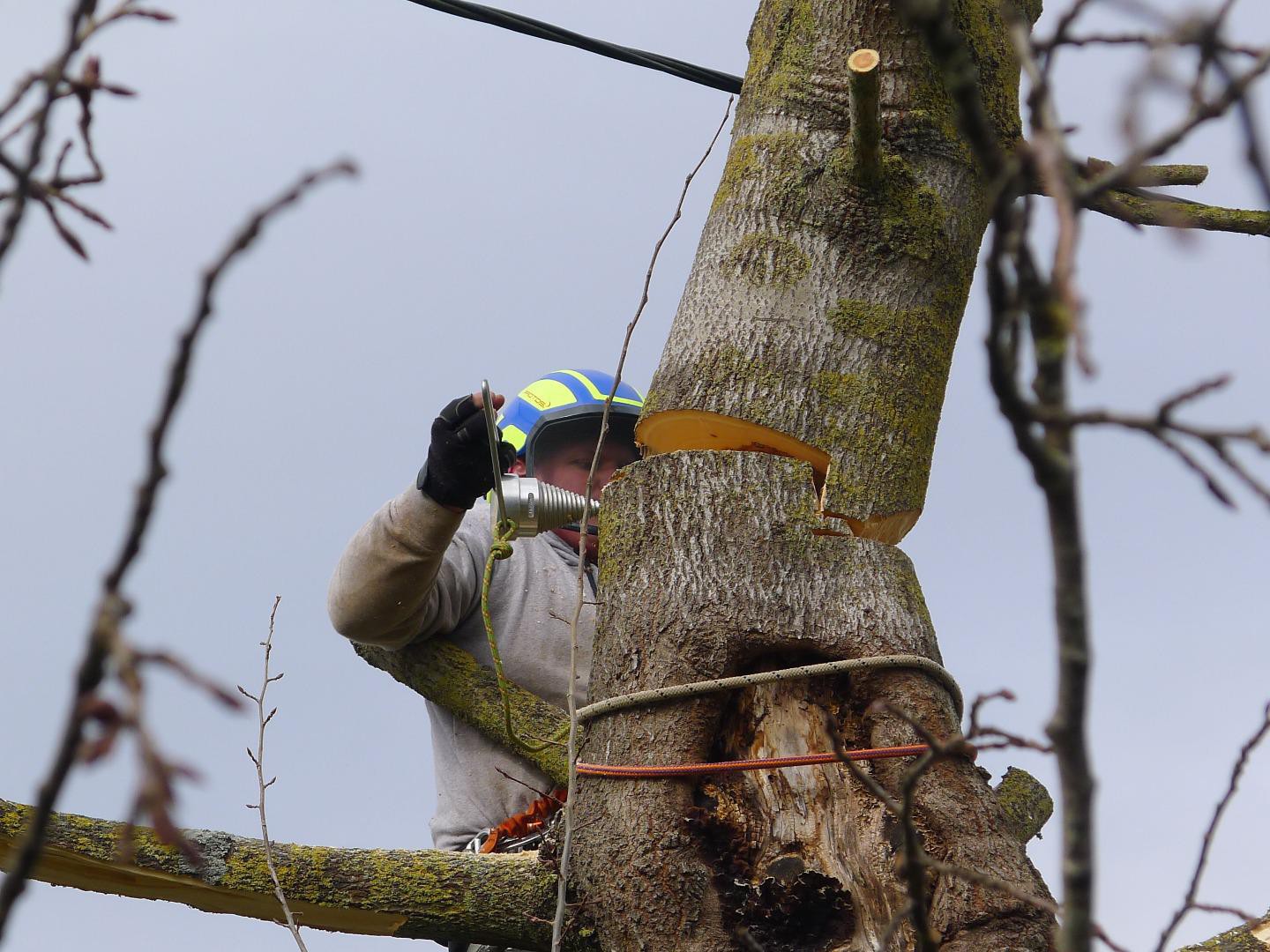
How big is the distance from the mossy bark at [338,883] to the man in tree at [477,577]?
567mm

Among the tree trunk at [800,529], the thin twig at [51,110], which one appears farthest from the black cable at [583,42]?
the thin twig at [51,110]

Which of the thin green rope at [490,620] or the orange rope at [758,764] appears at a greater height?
the thin green rope at [490,620]

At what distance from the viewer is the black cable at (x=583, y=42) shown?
3891mm

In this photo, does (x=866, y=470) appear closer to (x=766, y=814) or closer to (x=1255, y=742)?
(x=766, y=814)

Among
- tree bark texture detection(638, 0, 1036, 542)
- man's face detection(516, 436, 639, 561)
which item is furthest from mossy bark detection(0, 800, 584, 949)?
man's face detection(516, 436, 639, 561)

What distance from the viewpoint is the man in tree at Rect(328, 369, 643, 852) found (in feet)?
9.70

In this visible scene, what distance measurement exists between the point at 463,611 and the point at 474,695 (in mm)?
257

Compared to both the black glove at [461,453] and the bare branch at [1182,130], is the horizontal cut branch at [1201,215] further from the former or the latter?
the bare branch at [1182,130]

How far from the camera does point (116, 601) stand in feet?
2.11

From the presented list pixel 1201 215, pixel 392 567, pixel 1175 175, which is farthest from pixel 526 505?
pixel 1175 175

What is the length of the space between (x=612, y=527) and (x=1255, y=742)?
1.16m

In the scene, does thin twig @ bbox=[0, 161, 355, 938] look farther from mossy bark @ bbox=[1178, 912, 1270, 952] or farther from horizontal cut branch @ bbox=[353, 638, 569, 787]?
horizontal cut branch @ bbox=[353, 638, 569, 787]

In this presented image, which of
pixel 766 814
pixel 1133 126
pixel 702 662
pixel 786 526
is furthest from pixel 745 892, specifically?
pixel 1133 126

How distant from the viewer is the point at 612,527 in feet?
8.17
